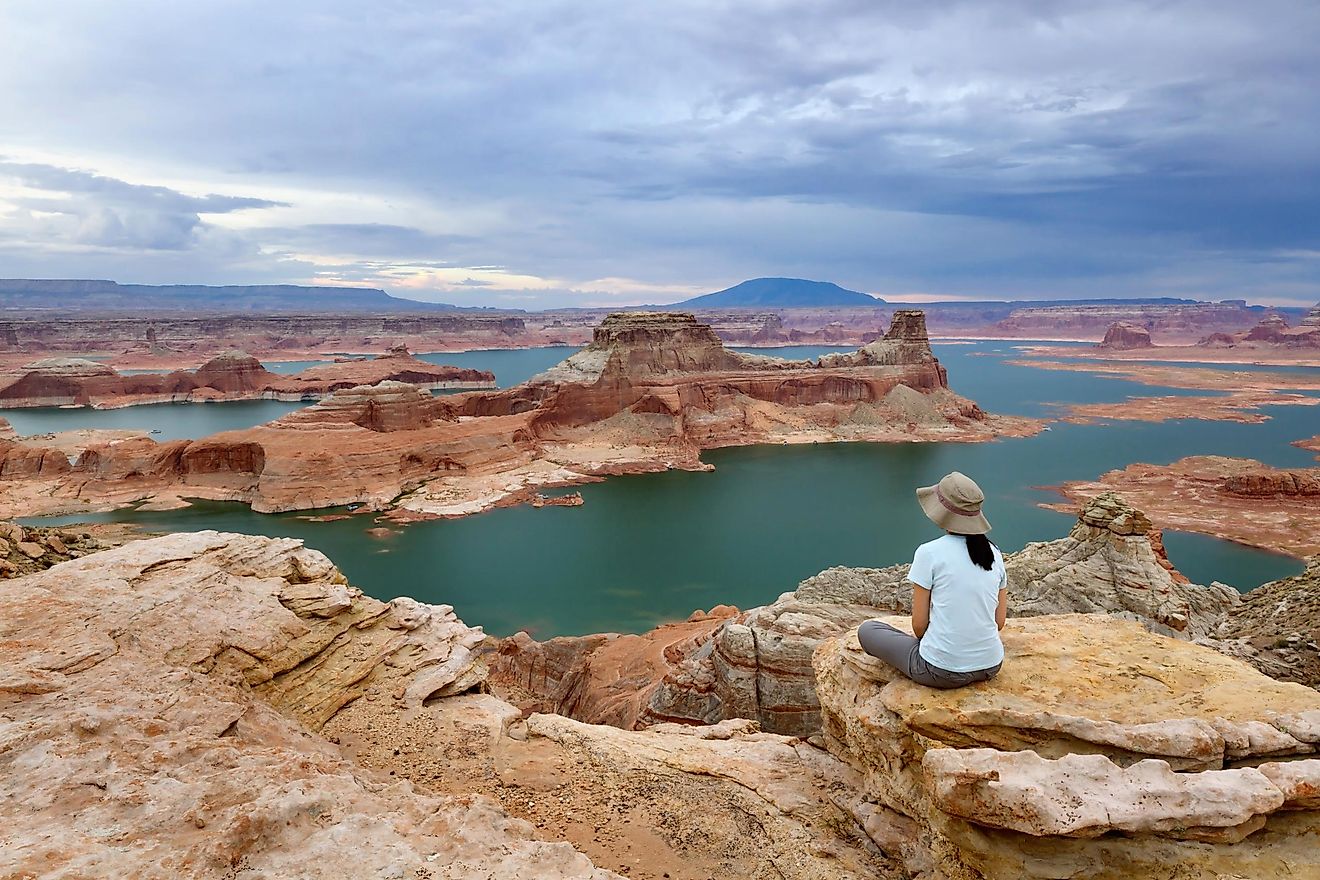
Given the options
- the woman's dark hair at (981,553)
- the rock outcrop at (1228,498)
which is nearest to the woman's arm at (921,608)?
the woman's dark hair at (981,553)

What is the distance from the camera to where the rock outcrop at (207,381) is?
63375mm

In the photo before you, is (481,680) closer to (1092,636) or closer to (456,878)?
(456,878)

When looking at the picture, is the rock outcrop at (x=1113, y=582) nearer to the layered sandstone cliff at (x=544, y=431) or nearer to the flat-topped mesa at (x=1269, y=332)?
the layered sandstone cliff at (x=544, y=431)

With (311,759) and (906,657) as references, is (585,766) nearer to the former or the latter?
(311,759)

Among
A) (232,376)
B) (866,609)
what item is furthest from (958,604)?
(232,376)

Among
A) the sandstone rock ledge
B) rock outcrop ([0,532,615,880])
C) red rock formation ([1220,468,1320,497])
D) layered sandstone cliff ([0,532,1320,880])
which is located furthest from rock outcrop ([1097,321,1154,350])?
rock outcrop ([0,532,615,880])

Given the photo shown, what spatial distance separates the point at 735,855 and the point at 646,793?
103 cm

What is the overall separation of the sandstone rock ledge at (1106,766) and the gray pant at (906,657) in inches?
3.3

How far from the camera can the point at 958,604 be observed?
4473mm

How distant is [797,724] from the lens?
10.1 meters

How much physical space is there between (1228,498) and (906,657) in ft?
120

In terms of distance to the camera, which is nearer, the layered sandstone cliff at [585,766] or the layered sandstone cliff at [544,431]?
the layered sandstone cliff at [585,766]

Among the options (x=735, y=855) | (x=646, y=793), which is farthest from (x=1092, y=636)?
(x=646, y=793)

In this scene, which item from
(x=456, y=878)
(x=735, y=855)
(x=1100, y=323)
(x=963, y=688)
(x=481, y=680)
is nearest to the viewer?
(x=456, y=878)
